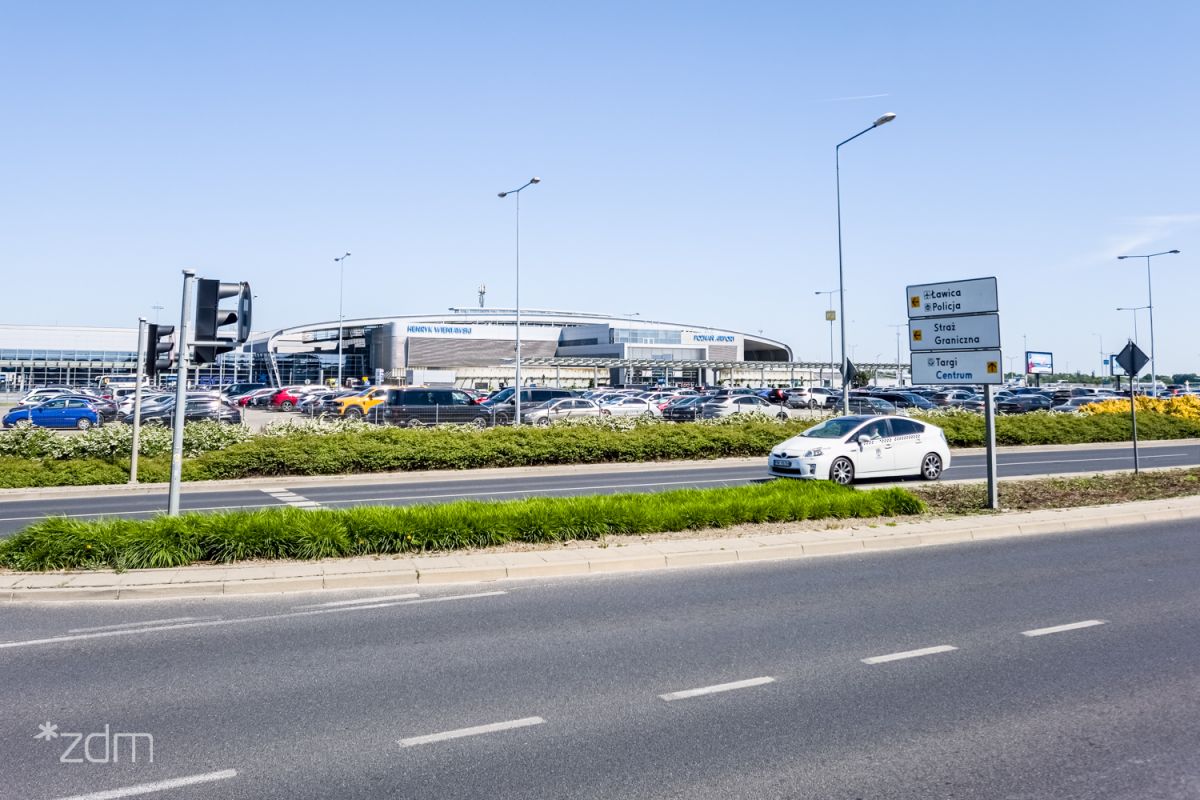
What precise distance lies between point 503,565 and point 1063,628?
5.70 meters

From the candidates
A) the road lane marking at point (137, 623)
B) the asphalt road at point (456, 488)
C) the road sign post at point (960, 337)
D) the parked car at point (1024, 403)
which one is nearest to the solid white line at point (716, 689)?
the road lane marking at point (137, 623)

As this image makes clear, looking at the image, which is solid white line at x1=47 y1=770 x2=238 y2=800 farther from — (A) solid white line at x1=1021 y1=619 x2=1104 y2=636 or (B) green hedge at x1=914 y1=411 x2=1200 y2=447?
(B) green hedge at x1=914 y1=411 x2=1200 y2=447

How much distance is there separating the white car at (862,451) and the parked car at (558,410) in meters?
16.7

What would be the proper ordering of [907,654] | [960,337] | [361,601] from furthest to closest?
[960,337], [361,601], [907,654]

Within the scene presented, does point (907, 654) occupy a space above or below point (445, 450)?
below

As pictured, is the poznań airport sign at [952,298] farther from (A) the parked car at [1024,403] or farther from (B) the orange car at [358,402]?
(A) the parked car at [1024,403]

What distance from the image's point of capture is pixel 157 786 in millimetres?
4461

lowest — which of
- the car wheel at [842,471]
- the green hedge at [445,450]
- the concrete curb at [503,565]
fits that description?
the concrete curb at [503,565]

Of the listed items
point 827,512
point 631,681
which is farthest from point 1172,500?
point 631,681

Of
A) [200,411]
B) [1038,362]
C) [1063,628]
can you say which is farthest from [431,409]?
[1038,362]

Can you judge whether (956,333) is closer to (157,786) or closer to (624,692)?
(624,692)

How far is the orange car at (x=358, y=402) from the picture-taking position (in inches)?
1740

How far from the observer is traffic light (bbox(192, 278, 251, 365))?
36.7 ft

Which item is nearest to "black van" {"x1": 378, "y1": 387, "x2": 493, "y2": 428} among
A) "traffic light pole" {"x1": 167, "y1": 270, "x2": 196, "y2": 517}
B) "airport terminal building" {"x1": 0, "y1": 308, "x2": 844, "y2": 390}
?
"traffic light pole" {"x1": 167, "y1": 270, "x2": 196, "y2": 517}
